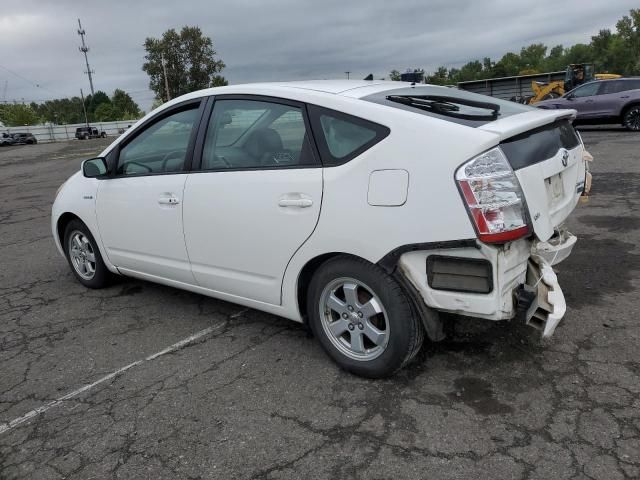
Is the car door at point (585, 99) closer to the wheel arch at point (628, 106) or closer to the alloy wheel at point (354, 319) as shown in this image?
the wheel arch at point (628, 106)

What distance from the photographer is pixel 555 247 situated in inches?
123

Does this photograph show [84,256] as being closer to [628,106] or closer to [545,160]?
[545,160]

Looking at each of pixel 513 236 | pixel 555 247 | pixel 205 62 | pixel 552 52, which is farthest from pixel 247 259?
pixel 552 52

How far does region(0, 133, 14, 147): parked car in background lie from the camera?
53.0 metres

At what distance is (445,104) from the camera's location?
10.0 ft

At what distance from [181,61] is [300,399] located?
71706 millimetres

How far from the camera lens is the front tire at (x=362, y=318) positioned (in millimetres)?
2848

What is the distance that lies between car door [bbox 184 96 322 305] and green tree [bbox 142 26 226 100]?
66336mm

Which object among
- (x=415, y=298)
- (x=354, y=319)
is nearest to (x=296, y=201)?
(x=354, y=319)

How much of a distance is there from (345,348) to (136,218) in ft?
6.56

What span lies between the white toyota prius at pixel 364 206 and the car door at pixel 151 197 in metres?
0.02

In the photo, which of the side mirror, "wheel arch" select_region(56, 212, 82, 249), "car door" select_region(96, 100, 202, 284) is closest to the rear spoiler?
"car door" select_region(96, 100, 202, 284)

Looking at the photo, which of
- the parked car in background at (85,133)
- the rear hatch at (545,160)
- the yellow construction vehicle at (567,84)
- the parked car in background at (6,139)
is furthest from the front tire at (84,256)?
the parked car in background at (85,133)

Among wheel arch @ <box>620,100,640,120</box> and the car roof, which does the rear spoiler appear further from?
wheel arch @ <box>620,100,640,120</box>
